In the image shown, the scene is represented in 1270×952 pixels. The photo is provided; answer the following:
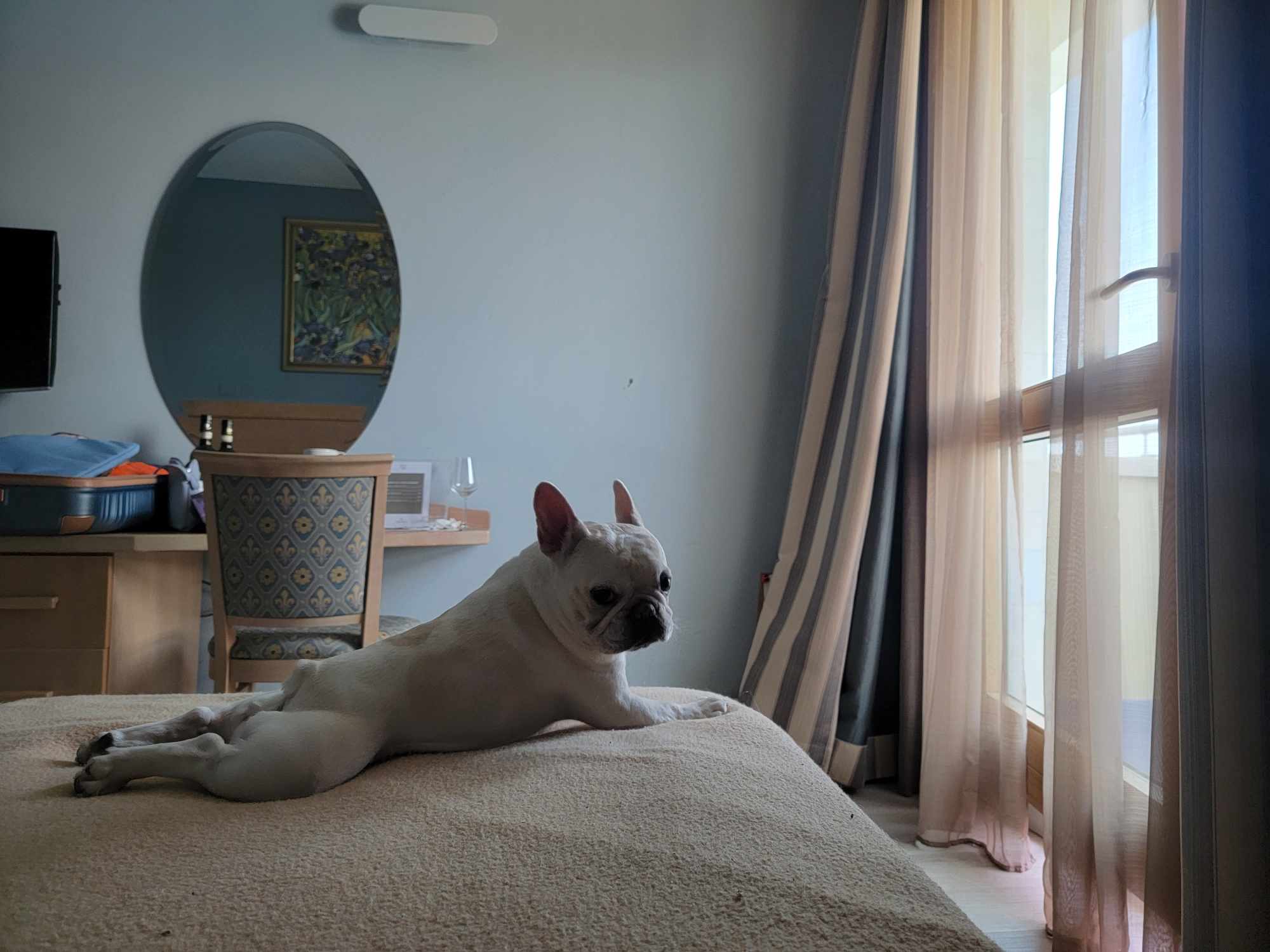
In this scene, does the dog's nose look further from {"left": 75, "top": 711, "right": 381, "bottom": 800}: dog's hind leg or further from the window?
the window

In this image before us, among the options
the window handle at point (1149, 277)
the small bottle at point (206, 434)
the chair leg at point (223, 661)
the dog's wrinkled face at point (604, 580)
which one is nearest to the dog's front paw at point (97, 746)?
the dog's wrinkled face at point (604, 580)

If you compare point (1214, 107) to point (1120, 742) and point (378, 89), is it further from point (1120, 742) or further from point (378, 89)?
point (378, 89)

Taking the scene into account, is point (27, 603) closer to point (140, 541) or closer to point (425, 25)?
point (140, 541)

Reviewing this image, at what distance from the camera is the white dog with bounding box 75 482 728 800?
93cm

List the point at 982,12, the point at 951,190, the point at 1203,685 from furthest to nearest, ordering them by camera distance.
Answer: the point at 951,190 → the point at 982,12 → the point at 1203,685

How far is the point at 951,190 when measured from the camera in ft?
7.44

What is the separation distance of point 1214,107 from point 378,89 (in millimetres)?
2566

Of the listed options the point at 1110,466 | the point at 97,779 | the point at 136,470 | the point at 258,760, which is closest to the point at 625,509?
the point at 258,760

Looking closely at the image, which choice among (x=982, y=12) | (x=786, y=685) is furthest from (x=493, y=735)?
(x=982, y=12)

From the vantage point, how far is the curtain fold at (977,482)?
1.93m

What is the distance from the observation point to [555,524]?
3.59 ft

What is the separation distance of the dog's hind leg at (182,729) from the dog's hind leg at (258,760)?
0.04 meters

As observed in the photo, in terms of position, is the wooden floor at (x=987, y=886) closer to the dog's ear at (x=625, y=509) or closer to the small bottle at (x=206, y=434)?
the dog's ear at (x=625, y=509)

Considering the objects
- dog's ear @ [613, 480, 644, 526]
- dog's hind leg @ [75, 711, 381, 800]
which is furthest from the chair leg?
dog's ear @ [613, 480, 644, 526]
